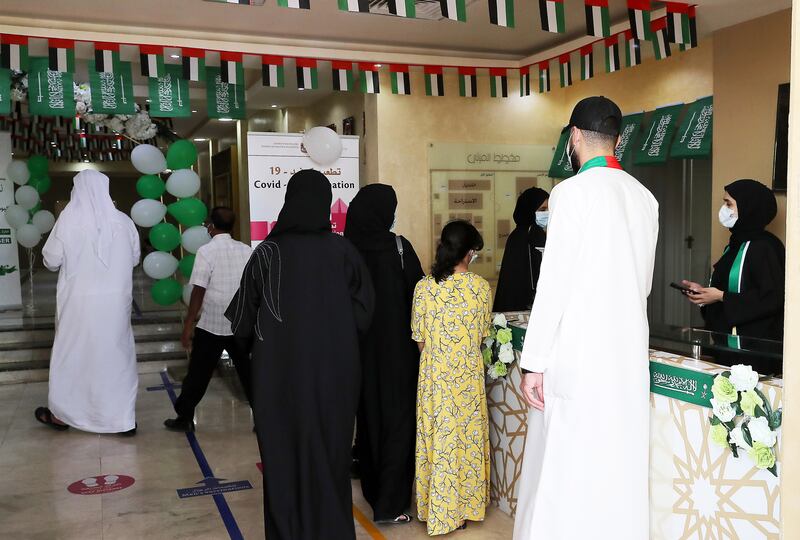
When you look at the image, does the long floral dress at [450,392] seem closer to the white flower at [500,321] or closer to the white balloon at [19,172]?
the white flower at [500,321]

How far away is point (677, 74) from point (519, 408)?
429 centimetres

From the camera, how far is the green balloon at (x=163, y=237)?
7.30m

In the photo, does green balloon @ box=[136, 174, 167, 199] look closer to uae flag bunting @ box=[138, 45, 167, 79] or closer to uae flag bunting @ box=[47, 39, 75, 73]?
uae flag bunting @ box=[138, 45, 167, 79]

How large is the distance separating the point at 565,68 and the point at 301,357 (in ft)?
15.6

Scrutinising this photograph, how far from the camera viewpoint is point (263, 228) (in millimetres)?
5855

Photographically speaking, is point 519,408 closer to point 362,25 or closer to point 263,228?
point 263,228

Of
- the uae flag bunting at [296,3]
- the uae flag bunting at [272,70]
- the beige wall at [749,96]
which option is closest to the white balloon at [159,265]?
the uae flag bunting at [272,70]

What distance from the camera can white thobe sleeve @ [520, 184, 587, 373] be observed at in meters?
2.48

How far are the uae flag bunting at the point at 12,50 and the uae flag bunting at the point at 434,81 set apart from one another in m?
3.41

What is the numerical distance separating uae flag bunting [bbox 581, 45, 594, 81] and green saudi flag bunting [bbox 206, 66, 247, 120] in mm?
3104

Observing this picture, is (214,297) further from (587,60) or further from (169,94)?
(587,60)

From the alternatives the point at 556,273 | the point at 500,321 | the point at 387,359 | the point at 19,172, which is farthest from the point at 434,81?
the point at 19,172

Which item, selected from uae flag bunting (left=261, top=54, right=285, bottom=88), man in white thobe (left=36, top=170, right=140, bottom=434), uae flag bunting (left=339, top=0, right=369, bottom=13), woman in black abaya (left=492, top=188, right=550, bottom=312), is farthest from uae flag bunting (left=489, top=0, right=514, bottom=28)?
man in white thobe (left=36, top=170, right=140, bottom=434)

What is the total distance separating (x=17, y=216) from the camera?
9289 mm
